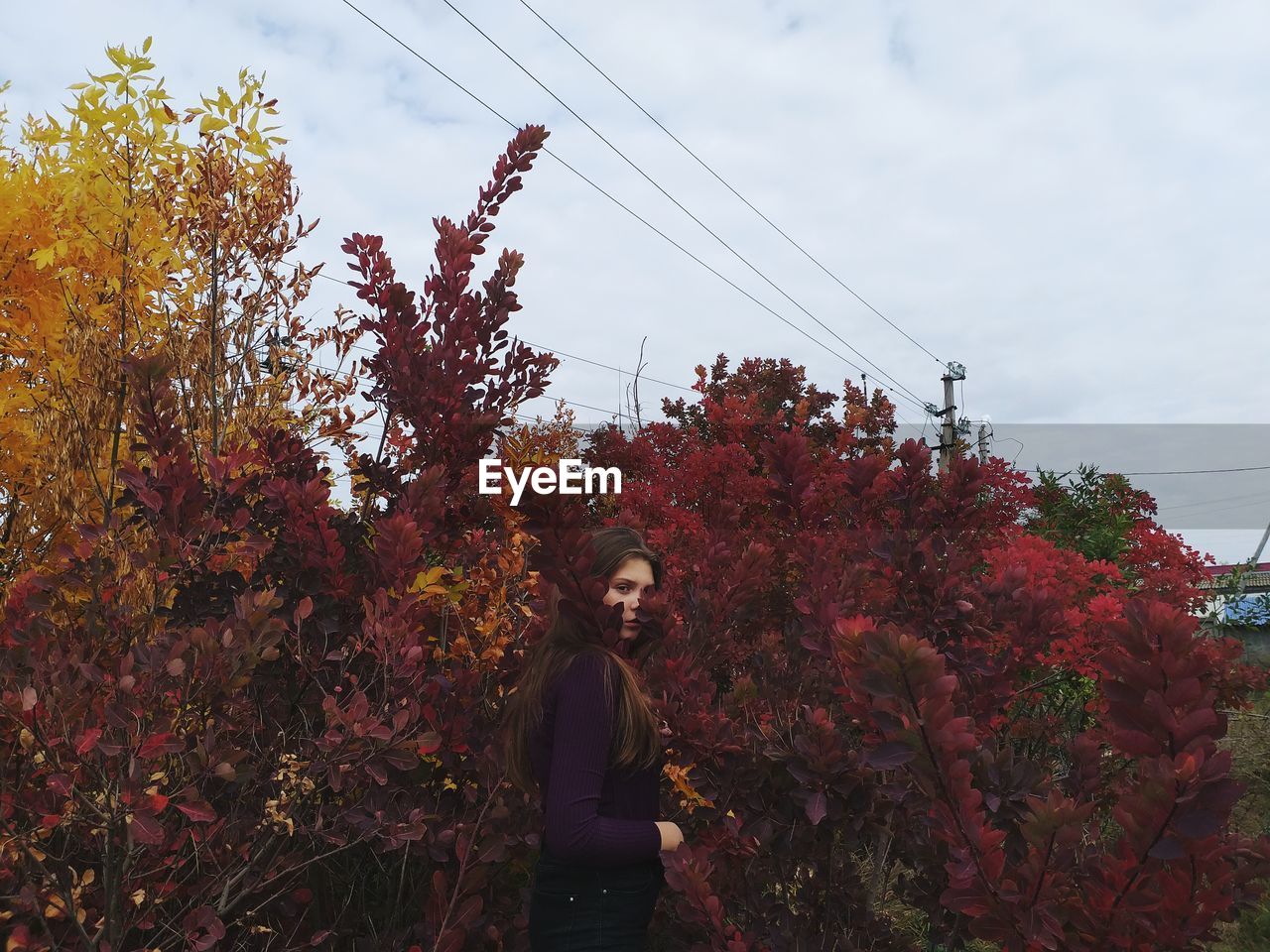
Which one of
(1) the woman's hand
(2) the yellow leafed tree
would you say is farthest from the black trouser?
(2) the yellow leafed tree

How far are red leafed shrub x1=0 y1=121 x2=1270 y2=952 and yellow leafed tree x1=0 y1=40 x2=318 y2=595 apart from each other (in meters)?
0.84

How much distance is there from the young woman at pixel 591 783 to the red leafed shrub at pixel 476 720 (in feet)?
0.45

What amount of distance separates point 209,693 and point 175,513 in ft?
1.69

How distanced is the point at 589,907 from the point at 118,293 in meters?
4.32

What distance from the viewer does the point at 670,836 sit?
2.08 m

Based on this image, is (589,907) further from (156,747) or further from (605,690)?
(156,747)

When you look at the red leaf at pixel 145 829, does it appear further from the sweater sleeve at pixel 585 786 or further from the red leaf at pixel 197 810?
the sweater sleeve at pixel 585 786

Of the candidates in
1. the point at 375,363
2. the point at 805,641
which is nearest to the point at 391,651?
the point at 805,641

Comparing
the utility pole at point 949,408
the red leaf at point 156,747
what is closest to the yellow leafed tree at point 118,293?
the red leaf at point 156,747

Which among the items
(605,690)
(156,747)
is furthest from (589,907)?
(156,747)

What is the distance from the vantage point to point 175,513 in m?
2.59

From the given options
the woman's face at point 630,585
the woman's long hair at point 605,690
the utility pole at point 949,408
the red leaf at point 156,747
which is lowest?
the red leaf at point 156,747

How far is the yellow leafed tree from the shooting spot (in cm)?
434

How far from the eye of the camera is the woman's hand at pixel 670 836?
207 cm
